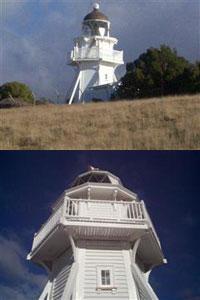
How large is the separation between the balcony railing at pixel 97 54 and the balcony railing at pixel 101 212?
11.3 metres

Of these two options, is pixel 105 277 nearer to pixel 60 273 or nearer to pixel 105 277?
pixel 105 277

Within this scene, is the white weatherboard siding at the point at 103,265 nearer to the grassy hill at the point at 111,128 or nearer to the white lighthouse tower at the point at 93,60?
the grassy hill at the point at 111,128

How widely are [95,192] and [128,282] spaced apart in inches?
41.4

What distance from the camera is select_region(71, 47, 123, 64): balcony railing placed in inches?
687

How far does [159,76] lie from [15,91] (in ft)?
19.5

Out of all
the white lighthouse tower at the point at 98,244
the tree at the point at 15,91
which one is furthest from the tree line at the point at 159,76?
the white lighthouse tower at the point at 98,244

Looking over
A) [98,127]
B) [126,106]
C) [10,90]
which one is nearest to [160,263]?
[98,127]

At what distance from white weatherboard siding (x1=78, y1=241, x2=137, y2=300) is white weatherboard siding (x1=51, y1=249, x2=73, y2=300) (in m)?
0.22

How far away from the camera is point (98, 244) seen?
648cm

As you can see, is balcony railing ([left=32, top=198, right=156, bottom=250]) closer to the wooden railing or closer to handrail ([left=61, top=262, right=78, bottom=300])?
the wooden railing

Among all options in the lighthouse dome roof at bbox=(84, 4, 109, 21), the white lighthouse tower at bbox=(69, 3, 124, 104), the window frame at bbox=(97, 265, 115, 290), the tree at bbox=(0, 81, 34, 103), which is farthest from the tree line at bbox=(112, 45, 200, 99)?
the window frame at bbox=(97, 265, 115, 290)

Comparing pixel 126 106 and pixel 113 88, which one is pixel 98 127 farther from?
pixel 113 88

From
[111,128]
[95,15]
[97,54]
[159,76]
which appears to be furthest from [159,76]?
[111,128]

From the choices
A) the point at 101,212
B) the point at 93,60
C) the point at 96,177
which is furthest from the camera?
the point at 93,60
